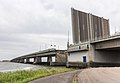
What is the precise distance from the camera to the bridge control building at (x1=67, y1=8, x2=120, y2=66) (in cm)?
5966

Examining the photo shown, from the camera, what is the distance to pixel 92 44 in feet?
212

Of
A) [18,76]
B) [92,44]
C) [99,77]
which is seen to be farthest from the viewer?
[92,44]

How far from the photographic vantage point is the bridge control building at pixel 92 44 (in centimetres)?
5966

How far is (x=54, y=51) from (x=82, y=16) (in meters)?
28.6

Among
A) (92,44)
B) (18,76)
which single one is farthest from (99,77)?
(92,44)

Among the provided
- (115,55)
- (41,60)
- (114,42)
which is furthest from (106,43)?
(41,60)

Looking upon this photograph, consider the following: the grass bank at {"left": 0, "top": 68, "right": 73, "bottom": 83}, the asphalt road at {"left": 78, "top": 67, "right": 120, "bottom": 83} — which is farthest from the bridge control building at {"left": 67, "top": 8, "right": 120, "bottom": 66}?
the grass bank at {"left": 0, "top": 68, "right": 73, "bottom": 83}

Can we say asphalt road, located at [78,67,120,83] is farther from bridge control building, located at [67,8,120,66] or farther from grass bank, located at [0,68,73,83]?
bridge control building, located at [67,8,120,66]

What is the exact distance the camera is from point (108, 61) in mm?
66125

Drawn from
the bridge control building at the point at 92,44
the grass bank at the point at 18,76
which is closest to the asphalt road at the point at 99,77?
the grass bank at the point at 18,76

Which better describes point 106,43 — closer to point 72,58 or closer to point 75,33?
point 72,58

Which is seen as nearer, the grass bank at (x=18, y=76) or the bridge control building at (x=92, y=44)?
the grass bank at (x=18, y=76)

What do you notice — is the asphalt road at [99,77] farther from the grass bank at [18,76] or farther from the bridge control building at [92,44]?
the bridge control building at [92,44]

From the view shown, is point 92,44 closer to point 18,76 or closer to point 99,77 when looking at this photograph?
point 18,76
